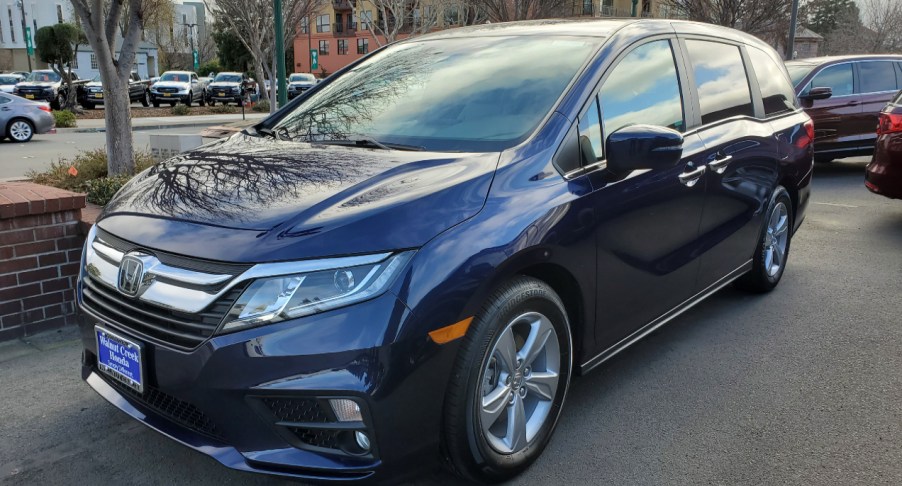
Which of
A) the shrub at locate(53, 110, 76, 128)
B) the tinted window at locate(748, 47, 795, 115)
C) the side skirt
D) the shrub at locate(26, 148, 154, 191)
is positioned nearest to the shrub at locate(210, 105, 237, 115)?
the shrub at locate(53, 110, 76, 128)

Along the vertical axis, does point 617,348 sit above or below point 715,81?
below

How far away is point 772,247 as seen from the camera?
5039 millimetres

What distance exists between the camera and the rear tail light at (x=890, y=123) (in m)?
6.60

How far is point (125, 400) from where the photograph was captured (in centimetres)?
260

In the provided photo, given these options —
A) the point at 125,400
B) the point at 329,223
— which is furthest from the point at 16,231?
the point at 329,223

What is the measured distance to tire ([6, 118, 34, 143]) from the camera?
16.9 meters

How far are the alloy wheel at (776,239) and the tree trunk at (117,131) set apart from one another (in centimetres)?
546

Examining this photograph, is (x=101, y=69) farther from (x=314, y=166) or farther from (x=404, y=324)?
(x=404, y=324)

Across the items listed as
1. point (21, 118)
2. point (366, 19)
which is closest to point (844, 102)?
point (21, 118)

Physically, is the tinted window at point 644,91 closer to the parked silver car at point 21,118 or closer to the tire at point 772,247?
the tire at point 772,247

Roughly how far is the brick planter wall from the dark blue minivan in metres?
1.47

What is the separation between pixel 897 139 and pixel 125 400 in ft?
22.4

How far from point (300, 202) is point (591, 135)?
134 cm

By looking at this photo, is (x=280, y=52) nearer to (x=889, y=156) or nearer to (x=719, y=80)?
(x=719, y=80)
